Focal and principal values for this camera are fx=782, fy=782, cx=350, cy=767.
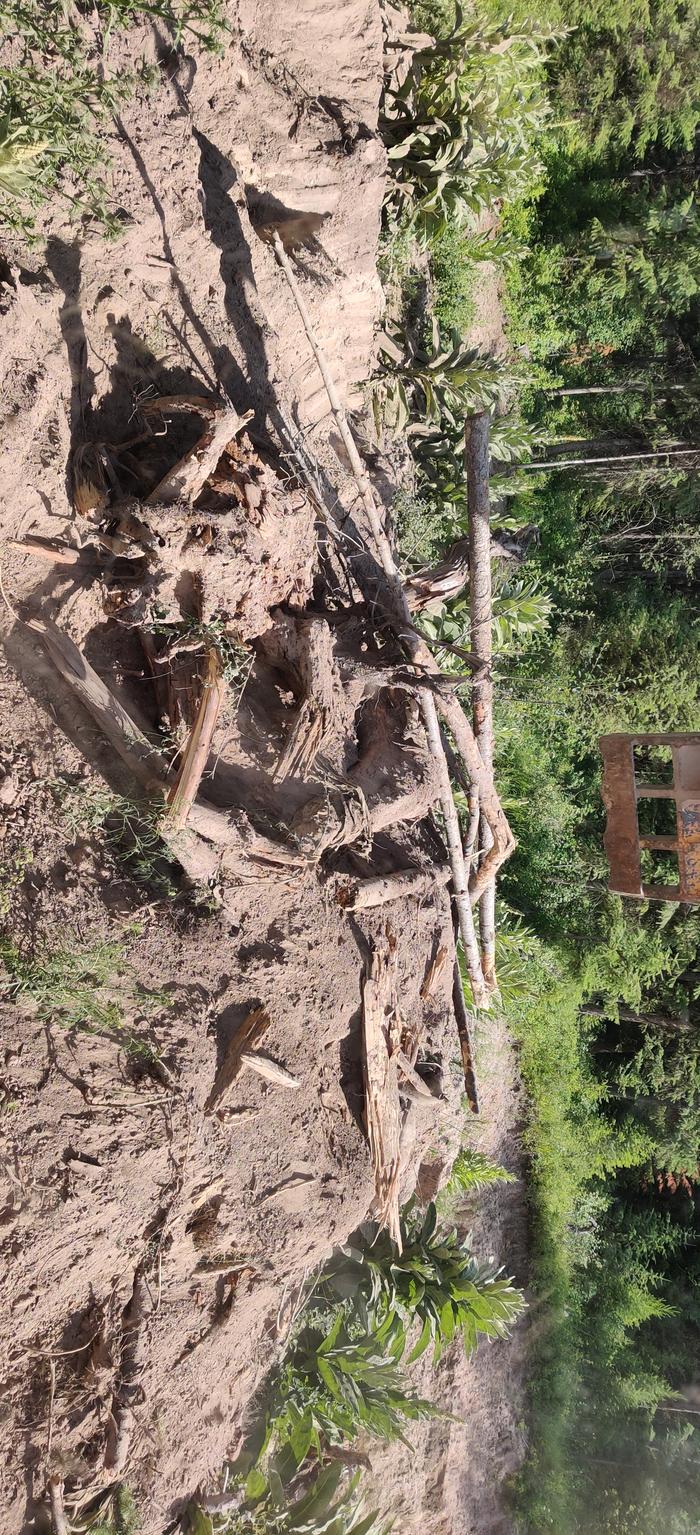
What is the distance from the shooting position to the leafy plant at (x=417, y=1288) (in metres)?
4.06

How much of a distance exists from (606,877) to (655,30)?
6.62 metres

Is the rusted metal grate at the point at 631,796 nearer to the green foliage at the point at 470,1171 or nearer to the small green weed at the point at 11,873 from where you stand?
the green foliage at the point at 470,1171

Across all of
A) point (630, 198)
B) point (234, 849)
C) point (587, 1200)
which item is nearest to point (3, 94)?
point (234, 849)

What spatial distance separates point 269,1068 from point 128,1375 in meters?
1.02

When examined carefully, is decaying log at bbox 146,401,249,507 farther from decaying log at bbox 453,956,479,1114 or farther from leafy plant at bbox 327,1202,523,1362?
leafy plant at bbox 327,1202,523,1362

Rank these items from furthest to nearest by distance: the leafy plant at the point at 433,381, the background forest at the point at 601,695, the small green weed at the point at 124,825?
the background forest at the point at 601,695
the leafy plant at the point at 433,381
the small green weed at the point at 124,825

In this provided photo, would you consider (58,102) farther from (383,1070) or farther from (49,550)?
(383,1070)

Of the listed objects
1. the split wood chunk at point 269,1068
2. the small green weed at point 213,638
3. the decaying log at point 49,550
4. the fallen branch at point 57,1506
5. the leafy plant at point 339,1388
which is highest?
the decaying log at point 49,550

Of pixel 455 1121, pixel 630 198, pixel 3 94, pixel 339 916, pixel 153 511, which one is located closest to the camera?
pixel 3 94

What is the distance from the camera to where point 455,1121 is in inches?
163

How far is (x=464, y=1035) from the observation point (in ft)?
13.9

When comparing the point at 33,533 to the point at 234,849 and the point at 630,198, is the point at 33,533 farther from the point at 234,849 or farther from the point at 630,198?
the point at 630,198

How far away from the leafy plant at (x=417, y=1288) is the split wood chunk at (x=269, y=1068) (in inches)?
70.1

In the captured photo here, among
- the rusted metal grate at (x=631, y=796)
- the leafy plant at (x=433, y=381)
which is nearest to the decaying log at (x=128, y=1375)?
the rusted metal grate at (x=631, y=796)
